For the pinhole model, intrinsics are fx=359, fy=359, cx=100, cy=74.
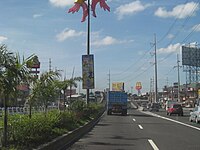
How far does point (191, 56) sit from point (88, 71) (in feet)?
166

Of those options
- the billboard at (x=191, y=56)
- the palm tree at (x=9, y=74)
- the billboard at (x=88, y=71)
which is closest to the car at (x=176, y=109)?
the billboard at (x=88, y=71)

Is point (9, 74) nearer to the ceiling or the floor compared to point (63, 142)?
nearer to the ceiling

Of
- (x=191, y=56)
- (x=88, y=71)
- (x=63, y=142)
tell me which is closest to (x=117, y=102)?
(x=88, y=71)

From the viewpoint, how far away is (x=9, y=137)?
433 inches

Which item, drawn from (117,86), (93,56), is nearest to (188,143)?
(93,56)

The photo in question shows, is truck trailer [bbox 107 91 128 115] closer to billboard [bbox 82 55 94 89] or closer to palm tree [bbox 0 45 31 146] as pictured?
billboard [bbox 82 55 94 89]

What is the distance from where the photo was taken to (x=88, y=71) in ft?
111

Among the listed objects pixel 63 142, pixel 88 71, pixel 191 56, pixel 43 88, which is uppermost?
pixel 191 56

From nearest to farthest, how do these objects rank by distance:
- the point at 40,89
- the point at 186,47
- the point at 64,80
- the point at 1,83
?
the point at 1,83 < the point at 40,89 < the point at 64,80 < the point at 186,47

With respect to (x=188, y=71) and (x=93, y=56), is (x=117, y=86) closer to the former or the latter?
(x=188, y=71)

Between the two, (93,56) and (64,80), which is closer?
(64,80)

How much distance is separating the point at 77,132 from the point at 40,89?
2804 mm

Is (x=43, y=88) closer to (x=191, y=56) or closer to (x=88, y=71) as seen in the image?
(x=88, y=71)

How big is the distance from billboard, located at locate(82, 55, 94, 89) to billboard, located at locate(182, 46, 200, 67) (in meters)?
49.0
